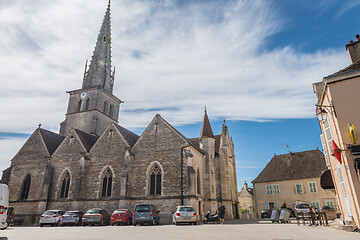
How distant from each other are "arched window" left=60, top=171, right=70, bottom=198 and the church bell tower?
8916 millimetres

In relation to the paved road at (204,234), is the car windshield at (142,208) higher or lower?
higher

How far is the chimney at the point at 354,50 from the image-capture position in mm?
13273

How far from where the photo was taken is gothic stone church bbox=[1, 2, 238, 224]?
21328 mm

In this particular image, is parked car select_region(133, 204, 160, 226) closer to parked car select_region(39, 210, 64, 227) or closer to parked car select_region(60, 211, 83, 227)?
parked car select_region(60, 211, 83, 227)

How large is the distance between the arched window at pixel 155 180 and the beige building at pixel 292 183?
628 inches

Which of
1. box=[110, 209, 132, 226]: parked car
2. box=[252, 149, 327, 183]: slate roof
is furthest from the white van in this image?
box=[252, 149, 327, 183]: slate roof

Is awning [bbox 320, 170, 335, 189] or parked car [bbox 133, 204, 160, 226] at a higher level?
awning [bbox 320, 170, 335, 189]

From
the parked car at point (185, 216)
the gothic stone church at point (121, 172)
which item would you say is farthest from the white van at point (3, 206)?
the gothic stone church at point (121, 172)

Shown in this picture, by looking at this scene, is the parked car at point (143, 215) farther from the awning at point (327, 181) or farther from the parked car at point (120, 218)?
the awning at point (327, 181)

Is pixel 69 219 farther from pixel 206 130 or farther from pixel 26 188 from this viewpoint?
pixel 206 130

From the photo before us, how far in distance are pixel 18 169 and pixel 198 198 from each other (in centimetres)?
2102

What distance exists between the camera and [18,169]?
27188 millimetres

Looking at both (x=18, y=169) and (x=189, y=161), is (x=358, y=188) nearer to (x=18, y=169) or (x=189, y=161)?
(x=189, y=161)

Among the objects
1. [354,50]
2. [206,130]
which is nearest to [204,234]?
[354,50]
